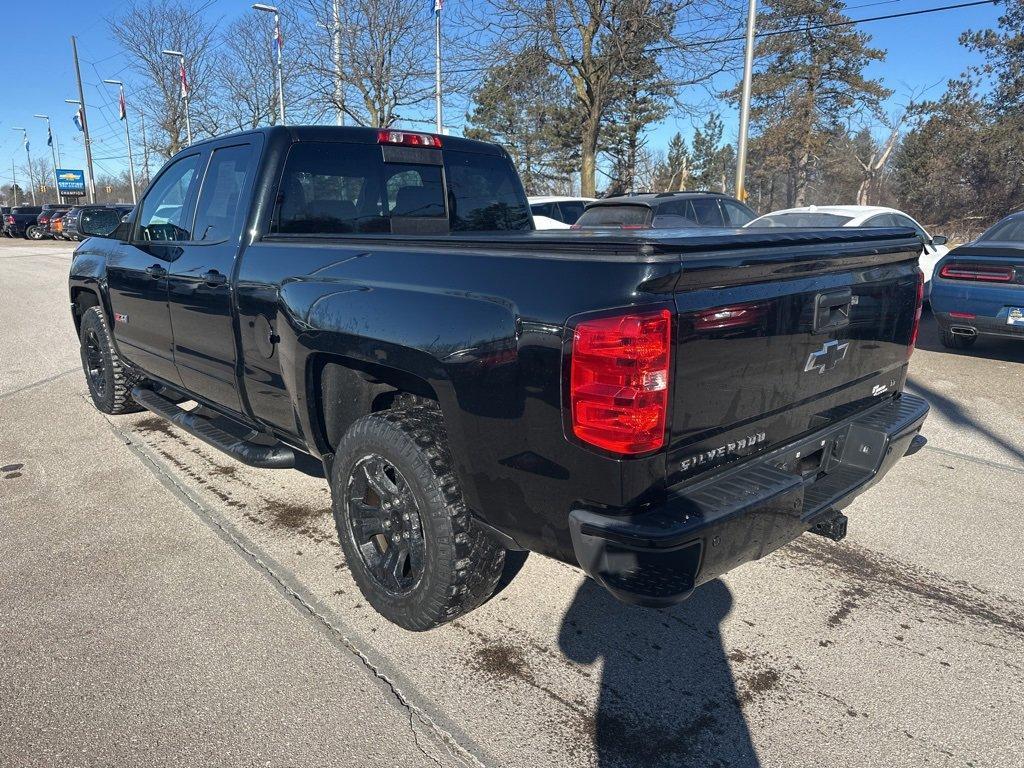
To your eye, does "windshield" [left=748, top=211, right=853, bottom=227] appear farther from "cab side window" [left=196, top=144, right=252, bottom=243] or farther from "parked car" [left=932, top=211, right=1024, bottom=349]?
"cab side window" [left=196, top=144, right=252, bottom=243]

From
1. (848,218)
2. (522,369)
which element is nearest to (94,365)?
(522,369)

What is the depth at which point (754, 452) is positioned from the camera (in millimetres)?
2566

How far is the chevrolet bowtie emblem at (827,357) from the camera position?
8.75ft

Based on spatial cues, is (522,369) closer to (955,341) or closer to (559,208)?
(955,341)

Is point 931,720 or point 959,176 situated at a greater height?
point 959,176

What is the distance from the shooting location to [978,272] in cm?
721

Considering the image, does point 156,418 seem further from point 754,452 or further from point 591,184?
point 591,184

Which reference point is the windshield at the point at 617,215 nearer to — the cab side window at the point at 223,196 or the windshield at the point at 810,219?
the windshield at the point at 810,219

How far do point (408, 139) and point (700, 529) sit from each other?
114 inches

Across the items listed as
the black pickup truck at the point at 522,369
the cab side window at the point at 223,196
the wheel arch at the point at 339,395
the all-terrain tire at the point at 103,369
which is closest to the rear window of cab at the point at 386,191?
the black pickup truck at the point at 522,369

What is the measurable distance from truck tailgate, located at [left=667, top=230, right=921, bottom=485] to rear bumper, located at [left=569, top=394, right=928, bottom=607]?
0.24 feet

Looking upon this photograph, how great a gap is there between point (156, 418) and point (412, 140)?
3.46m

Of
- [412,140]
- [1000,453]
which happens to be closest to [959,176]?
[1000,453]

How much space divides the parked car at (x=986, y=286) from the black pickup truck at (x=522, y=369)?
4.55 metres
